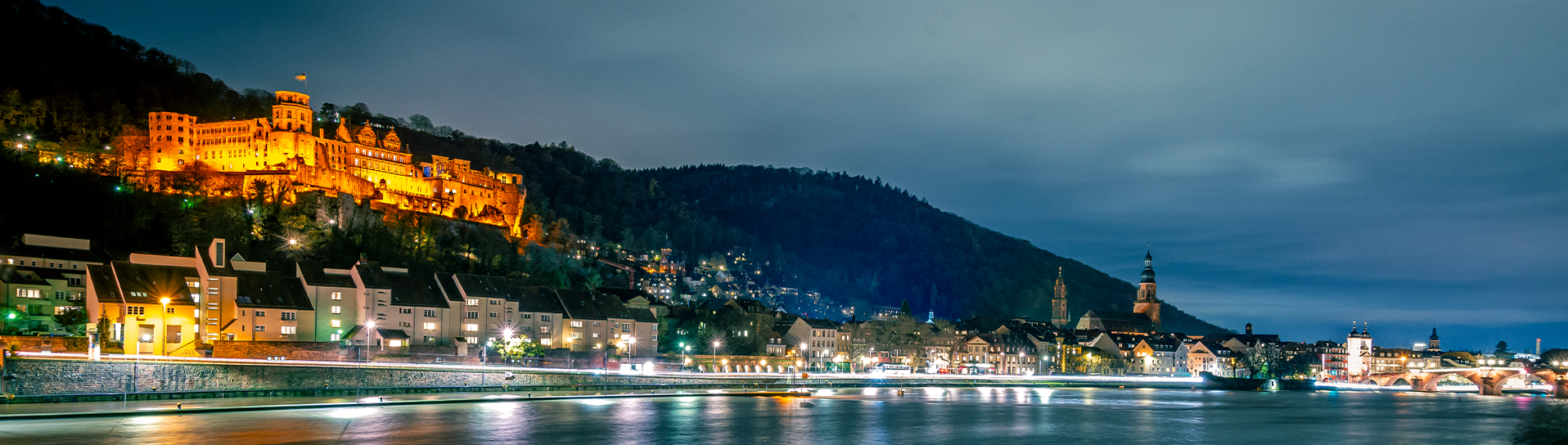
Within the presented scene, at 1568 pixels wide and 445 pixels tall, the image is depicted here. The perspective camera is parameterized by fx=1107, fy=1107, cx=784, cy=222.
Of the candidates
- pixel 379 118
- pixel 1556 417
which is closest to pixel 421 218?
pixel 379 118

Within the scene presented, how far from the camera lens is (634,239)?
17462 cm

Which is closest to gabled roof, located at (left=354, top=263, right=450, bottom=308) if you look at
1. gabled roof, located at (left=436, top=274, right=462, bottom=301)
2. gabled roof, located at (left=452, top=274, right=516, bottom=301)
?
gabled roof, located at (left=436, top=274, right=462, bottom=301)

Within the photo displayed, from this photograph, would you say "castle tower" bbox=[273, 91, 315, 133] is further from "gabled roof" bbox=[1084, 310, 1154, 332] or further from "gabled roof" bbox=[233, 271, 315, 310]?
"gabled roof" bbox=[1084, 310, 1154, 332]

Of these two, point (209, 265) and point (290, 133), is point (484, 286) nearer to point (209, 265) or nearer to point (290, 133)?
point (209, 265)

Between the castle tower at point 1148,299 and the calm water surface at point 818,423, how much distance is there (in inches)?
4514

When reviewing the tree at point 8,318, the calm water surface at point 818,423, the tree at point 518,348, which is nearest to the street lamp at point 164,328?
the tree at point 8,318

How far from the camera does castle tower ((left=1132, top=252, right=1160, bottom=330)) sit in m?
191

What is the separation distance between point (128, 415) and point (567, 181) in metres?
142

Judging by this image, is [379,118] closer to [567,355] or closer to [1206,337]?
[567,355]

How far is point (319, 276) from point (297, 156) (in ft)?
110

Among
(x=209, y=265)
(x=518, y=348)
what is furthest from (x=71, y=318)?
(x=518, y=348)

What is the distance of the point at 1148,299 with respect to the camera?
194000 millimetres

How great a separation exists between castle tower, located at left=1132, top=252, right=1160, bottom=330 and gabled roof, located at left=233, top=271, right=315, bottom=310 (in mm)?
Result: 151846

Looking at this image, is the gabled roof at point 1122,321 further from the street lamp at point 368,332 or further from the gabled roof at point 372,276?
the street lamp at point 368,332
